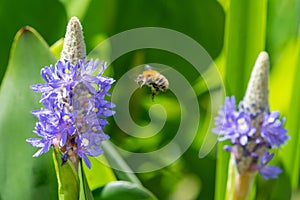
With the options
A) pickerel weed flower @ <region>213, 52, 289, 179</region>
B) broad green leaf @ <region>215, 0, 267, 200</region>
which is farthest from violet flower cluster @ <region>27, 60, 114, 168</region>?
broad green leaf @ <region>215, 0, 267, 200</region>

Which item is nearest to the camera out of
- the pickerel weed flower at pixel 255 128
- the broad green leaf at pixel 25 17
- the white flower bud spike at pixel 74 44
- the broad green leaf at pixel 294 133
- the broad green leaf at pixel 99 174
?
the white flower bud spike at pixel 74 44

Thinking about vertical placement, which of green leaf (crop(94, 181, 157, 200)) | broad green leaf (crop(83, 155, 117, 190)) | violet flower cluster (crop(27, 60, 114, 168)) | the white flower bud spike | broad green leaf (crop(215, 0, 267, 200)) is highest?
broad green leaf (crop(215, 0, 267, 200))

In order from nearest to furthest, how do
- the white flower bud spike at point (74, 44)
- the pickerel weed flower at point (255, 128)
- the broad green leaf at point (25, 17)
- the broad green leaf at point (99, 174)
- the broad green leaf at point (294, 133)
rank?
the white flower bud spike at point (74, 44), the pickerel weed flower at point (255, 128), the broad green leaf at point (99, 174), the broad green leaf at point (294, 133), the broad green leaf at point (25, 17)

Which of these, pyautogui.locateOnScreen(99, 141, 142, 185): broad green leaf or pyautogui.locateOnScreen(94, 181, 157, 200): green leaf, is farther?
pyautogui.locateOnScreen(99, 141, 142, 185): broad green leaf

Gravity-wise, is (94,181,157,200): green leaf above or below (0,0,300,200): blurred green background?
below

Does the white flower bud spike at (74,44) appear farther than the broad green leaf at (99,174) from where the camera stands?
No

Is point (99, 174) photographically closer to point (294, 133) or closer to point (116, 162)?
point (116, 162)

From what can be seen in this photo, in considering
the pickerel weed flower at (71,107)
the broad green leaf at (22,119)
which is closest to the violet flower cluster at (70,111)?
the pickerel weed flower at (71,107)

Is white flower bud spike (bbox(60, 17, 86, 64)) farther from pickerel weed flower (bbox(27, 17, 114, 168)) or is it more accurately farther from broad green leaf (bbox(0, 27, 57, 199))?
broad green leaf (bbox(0, 27, 57, 199))

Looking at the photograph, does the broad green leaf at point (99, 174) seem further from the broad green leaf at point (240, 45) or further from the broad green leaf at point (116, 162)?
the broad green leaf at point (240, 45)
